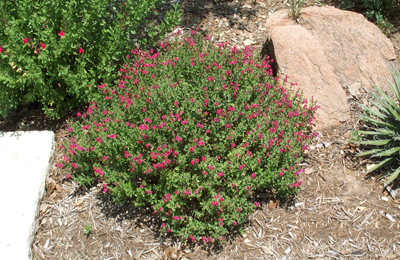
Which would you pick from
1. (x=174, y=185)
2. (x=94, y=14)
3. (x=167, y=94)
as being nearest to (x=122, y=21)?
(x=94, y=14)

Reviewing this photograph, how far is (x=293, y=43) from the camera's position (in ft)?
17.2

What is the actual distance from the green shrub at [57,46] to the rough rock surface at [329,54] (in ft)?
7.06

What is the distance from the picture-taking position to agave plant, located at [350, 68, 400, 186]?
428 cm

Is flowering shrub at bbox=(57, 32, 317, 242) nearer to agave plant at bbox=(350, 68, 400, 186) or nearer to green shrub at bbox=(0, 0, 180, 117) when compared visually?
green shrub at bbox=(0, 0, 180, 117)

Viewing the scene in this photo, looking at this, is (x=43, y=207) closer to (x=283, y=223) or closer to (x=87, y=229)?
(x=87, y=229)

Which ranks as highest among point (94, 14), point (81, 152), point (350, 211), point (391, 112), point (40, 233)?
point (94, 14)

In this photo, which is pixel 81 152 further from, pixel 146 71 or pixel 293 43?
pixel 293 43

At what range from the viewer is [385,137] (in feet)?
14.7

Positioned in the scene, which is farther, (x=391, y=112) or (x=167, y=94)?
(x=391, y=112)

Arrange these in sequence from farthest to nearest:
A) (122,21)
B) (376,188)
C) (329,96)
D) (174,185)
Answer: (329,96), (122,21), (376,188), (174,185)

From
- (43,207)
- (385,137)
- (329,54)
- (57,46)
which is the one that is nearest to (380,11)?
(329,54)

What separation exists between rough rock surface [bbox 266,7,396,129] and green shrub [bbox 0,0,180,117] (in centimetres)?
215

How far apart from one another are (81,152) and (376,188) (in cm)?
354

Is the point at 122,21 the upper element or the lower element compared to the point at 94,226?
upper
